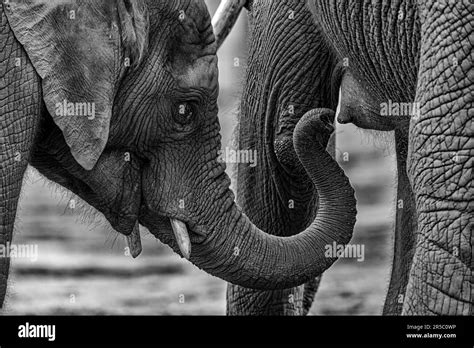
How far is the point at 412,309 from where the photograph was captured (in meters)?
5.40

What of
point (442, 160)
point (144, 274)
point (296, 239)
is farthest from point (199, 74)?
point (144, 274)

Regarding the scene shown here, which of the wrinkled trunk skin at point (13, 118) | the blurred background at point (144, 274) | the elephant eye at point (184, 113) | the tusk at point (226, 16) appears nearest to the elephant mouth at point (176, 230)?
the elephant eye at point (184, 113)

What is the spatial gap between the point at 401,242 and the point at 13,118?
222cm

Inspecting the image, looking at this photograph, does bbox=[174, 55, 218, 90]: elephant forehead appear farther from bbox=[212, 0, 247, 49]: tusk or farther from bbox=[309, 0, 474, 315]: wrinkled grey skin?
bbox=[212, 0, 247, 49]: tusk

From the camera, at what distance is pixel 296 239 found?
595 centimetres

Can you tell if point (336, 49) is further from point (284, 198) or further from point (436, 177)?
point (436, 177)

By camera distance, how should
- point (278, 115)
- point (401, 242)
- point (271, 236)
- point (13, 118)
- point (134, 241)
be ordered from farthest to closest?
1. point (401, 242)
2. point (278, 115)
3. point (271, 236)
4. point (134, 241)
5. point (13, 118)

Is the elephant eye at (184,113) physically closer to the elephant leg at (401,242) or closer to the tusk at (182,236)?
the tusk at (182,236)

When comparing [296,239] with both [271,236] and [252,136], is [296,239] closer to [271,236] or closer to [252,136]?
[271,236]

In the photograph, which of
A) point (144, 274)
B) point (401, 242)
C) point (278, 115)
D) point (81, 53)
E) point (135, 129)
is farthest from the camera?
point (144, 274)

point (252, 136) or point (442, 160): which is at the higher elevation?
point (252, 136)

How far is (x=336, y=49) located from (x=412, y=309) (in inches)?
52.5

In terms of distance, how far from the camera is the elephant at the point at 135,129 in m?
5.12

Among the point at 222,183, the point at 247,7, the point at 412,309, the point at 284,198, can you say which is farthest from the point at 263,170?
the point at 412,309
